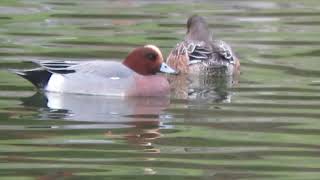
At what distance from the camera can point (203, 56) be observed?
1500cm

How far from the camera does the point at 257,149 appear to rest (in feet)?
32.4

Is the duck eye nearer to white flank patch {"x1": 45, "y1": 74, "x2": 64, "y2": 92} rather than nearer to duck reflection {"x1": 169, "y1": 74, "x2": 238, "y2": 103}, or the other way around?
duck reflection {"x1": 169, "y1": 74, "x2": 238, "y2": 103}

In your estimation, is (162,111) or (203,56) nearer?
(162,111)

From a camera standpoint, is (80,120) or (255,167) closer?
(255,167)

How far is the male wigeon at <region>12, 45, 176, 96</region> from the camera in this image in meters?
13.0

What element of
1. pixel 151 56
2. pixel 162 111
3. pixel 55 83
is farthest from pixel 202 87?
pixel 162 111

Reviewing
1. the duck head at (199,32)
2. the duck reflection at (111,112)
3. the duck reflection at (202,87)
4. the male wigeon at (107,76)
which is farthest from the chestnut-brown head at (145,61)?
the duck head at (199,32)

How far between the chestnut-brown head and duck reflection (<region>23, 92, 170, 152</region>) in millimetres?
434

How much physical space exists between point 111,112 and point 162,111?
1.49 ft

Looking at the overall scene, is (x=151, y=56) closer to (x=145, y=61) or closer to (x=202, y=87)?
(x=145, y=61)

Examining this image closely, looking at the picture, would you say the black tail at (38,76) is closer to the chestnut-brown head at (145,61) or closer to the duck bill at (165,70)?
the chestnut-brown head at (145,61)

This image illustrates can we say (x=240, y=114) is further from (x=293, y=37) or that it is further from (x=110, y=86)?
(x=293, y=37)

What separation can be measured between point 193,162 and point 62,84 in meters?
3.96

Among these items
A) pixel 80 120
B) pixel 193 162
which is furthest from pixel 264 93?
pixel 193 162
